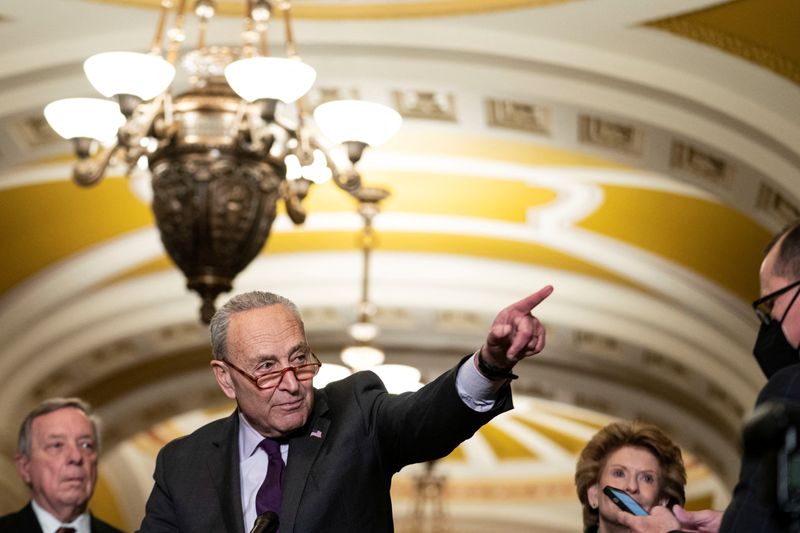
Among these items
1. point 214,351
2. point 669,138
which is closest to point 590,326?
point 669,138

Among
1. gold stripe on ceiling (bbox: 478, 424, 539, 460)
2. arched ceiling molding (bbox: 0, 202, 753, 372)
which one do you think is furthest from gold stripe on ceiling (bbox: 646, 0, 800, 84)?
gold stripe on ceiling (bbox: 478, 424, 539, 460)

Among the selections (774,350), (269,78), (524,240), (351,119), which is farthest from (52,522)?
(524,240)

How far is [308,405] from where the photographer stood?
3.07 metres

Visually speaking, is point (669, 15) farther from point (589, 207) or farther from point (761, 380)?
point (761, 380)

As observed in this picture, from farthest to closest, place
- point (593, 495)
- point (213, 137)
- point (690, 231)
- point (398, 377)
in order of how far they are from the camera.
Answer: point (690, 231) < point (398, 377) < point (213, 137) < point (593, 495)

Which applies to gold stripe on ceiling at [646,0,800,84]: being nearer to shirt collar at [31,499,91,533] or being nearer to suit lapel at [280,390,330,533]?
shirt collar at [31,499,91,533]

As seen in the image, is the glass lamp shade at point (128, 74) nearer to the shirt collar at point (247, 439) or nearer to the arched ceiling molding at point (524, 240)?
the shirt collar at point (247, 439)

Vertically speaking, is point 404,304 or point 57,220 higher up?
point 57,220

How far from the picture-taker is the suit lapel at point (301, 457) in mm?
2963

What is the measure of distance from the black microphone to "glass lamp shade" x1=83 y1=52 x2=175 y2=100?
404cm

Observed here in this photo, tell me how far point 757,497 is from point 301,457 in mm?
943

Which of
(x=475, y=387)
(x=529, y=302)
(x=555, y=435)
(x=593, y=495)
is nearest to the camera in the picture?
(x=529, y=302)

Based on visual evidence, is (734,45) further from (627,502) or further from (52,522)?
(627,502)

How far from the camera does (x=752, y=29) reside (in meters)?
7.87
